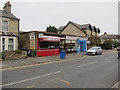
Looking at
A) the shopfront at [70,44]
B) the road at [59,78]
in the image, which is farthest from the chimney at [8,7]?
the road at [59,78]

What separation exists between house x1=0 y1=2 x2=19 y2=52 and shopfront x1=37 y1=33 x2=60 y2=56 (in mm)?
3405

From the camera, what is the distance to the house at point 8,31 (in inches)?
594

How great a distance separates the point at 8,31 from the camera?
1688cm

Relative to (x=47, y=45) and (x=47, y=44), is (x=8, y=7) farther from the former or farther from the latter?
(x=47, y=45)

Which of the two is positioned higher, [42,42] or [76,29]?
[76,29]

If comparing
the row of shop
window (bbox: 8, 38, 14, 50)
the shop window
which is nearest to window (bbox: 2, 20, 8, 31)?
window (bbox: 8, 38, 14, 50)

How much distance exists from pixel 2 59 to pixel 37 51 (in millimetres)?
5083

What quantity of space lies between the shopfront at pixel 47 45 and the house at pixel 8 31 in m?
3.40

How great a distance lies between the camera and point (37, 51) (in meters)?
16.8

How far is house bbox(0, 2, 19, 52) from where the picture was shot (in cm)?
1508

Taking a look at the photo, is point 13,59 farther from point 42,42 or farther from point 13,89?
point 13,89

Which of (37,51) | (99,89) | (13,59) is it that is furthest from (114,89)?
(37,51)

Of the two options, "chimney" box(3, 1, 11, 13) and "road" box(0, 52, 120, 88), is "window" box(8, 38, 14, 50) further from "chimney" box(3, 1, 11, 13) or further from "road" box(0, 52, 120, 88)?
Answer: "road" box(0, 52, 120, 88)

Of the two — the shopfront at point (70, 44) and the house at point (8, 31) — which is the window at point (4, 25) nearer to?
the house at point (8, 31)
